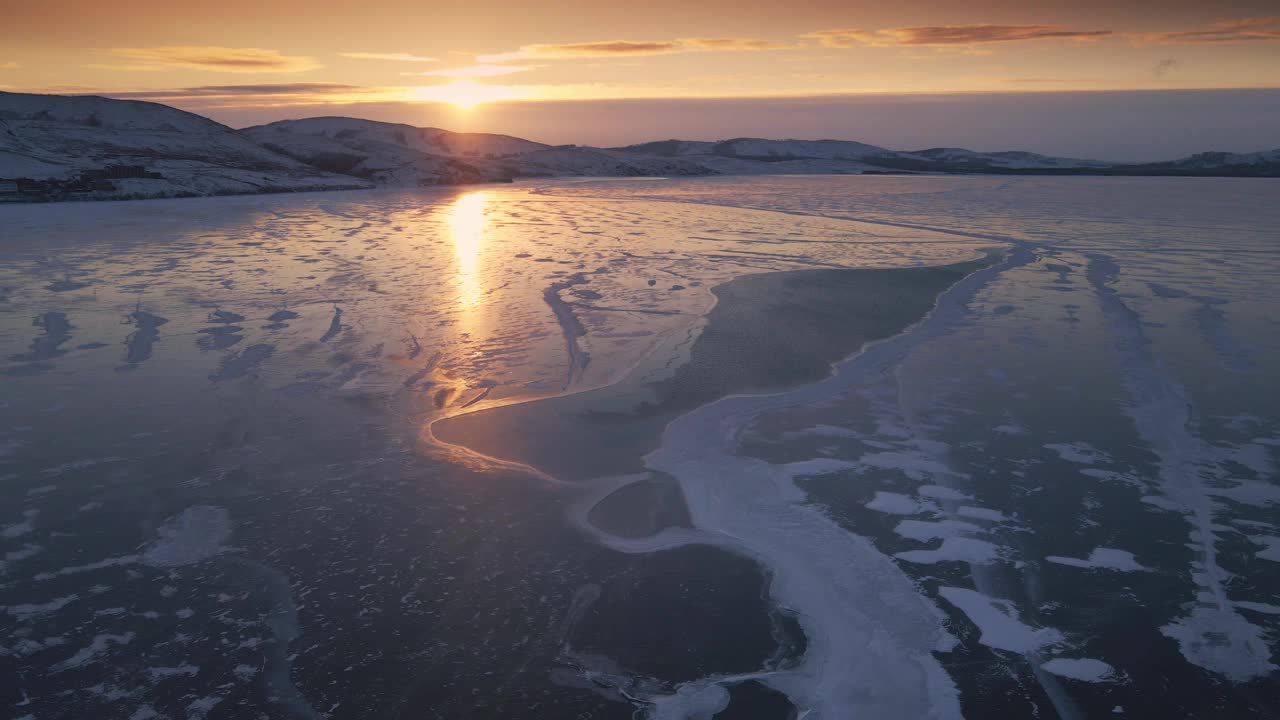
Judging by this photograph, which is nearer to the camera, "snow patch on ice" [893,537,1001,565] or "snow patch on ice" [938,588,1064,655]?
"snow patch on ice" [938,588,1064,655]

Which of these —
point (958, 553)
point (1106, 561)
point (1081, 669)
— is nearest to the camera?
point (1081, 669)

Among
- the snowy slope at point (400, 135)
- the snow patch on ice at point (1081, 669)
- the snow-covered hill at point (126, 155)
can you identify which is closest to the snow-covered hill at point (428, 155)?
the snowy slope at point (400, 135)

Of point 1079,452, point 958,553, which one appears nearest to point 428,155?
point 1079,452

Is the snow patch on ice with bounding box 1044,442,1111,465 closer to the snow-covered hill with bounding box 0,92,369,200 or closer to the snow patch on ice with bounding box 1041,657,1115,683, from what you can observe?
the snow patch on ice with bounding box 1041,657,1115,683

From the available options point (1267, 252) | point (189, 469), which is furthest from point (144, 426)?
point (1267, 252)

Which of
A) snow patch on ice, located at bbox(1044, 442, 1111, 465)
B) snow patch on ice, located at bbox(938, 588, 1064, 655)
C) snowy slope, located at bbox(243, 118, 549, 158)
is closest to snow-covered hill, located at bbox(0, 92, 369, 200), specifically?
snowy slope, located at bbox(243, 118, 549, 158)

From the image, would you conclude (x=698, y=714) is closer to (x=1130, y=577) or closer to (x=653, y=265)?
(x=1130, y=577)

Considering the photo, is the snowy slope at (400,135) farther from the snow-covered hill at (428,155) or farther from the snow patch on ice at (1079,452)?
the snow patch on ice at (1079,452)

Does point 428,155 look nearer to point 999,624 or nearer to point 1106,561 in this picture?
point 1106,561
